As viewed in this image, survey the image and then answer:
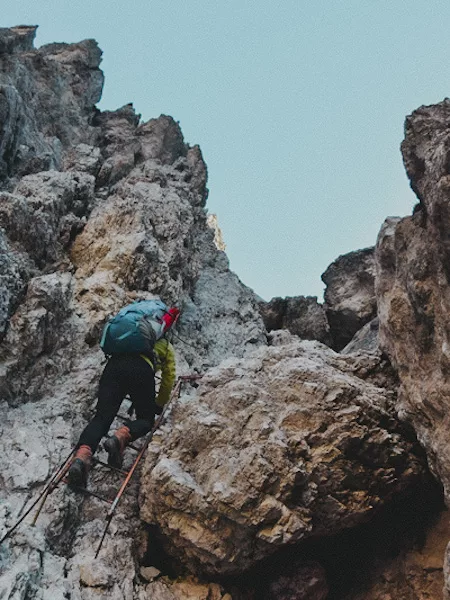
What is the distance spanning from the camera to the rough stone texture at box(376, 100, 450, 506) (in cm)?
698

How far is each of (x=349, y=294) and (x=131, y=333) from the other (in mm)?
15491

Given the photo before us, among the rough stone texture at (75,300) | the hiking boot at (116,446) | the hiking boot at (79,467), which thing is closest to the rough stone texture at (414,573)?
the rough stone texture at (75,300)

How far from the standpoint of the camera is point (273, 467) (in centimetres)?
782

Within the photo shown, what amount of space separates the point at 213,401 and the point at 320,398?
75.5 inches

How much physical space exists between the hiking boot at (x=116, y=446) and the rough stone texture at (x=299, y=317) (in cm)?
1515

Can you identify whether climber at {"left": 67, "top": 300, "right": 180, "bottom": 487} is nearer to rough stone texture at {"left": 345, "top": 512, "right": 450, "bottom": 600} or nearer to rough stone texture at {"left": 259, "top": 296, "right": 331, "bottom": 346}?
rough stone texture at {"left": 345, "top": 512, "right": 450, "bottom": 600}

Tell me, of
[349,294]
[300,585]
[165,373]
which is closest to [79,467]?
[165,373]

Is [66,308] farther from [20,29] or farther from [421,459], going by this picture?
[20,29]

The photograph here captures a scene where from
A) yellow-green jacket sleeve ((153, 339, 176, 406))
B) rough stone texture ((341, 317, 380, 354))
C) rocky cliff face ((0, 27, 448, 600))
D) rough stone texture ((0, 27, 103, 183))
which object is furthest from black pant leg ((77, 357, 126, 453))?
rough stone texture ((0, 27, 103, 183))

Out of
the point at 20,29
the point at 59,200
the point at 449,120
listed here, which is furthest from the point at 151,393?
the point at 20,29

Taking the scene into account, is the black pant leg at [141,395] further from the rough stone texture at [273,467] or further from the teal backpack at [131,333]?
the rough stone texture at [273,467]

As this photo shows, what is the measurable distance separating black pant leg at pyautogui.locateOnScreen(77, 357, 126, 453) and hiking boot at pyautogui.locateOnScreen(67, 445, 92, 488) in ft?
0.62

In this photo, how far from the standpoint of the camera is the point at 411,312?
329 inches

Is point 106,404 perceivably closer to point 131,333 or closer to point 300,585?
point 131,333
